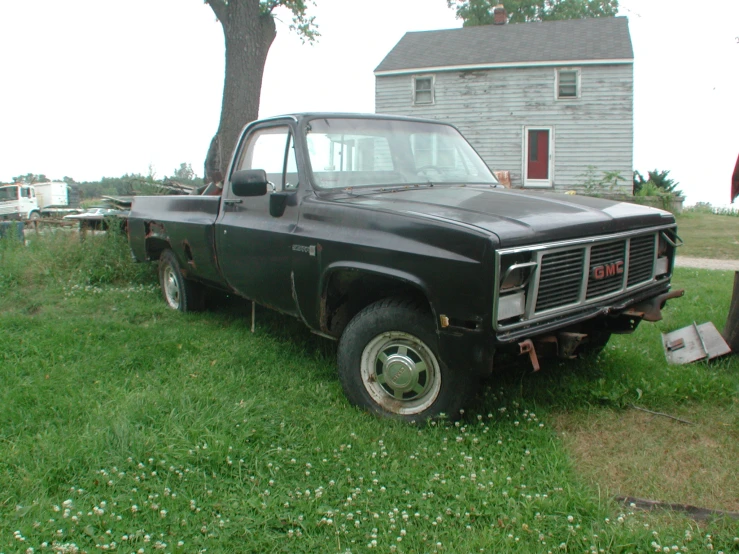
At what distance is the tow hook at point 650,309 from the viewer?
13.1 ft

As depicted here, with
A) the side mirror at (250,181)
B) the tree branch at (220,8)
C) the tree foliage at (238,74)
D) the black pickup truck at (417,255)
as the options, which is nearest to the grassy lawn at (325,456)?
the black pickup truck at (417,255)

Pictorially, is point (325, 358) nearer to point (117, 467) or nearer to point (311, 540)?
point (117, 467)

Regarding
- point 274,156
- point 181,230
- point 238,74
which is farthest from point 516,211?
point 238,74

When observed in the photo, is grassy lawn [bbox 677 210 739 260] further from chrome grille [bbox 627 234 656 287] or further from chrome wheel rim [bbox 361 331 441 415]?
chrome wheel rim [bbox 361 331 441 415]

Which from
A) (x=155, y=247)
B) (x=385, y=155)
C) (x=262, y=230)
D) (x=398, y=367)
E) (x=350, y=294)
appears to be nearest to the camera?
(x=398, y=367)

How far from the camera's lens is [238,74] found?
11.4 m

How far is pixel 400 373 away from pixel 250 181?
1671 millimetres

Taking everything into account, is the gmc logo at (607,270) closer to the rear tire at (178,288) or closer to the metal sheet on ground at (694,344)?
the metal sheet on ground at (694,344)

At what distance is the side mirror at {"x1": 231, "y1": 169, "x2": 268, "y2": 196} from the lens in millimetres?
4387

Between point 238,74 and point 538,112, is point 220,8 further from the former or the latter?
point 538,112

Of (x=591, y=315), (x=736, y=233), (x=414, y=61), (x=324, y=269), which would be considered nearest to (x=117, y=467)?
(x=324, y=269)

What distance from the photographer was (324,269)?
158 inches

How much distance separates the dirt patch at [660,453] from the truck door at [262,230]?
80.9 inches

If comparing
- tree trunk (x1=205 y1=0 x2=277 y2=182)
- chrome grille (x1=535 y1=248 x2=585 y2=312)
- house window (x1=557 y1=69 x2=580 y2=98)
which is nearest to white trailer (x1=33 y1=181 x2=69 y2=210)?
house window (x1=557 y1=69 x2=580 y2=98)
